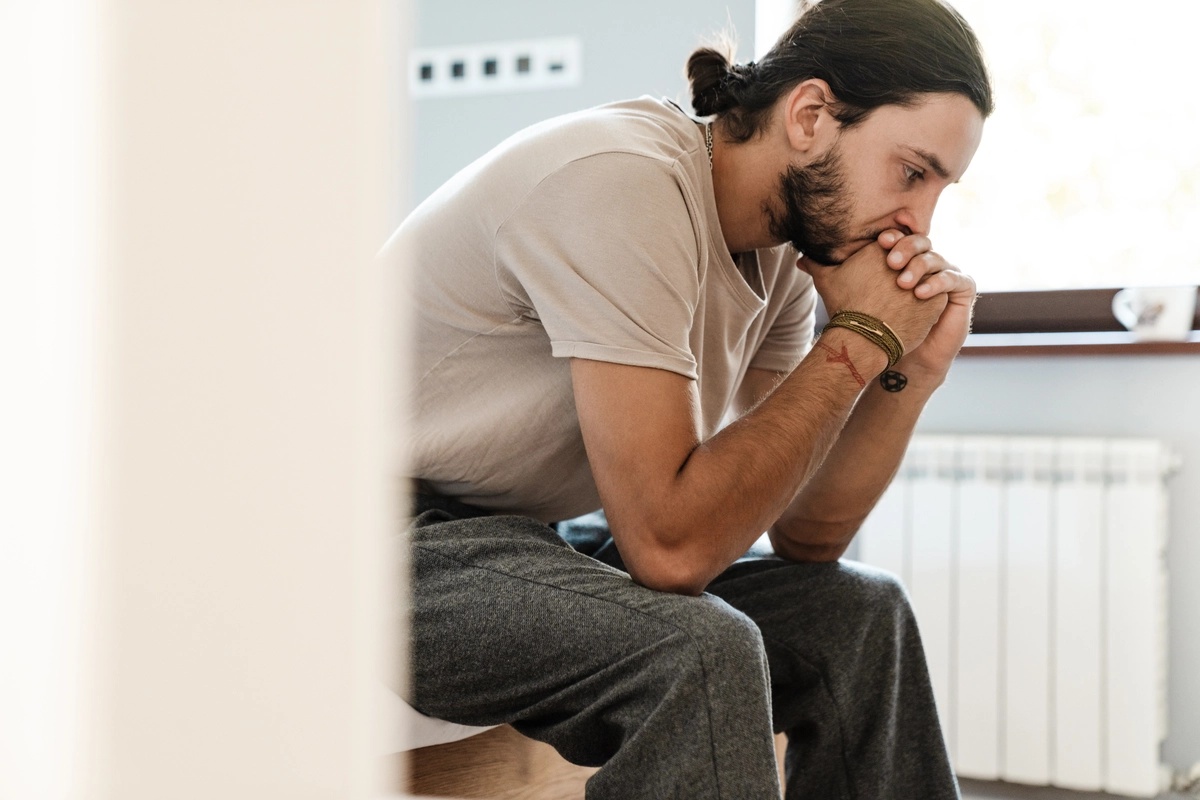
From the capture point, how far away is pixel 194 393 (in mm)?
144

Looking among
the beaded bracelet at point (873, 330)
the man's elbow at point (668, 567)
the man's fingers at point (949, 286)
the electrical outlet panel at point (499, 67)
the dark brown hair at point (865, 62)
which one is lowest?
the man's elbow at point (668, 567)

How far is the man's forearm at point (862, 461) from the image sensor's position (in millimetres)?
1227

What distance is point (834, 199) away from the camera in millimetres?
1189

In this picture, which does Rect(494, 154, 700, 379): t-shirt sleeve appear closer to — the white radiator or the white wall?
the white wall

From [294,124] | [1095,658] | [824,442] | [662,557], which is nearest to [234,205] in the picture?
[294,124]

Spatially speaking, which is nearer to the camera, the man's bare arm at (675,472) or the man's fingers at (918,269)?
the man's bare arm at (675,472)

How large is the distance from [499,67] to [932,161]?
4.39 ft

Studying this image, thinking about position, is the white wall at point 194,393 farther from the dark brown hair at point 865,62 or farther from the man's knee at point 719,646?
the dark brown hair at point 865,62

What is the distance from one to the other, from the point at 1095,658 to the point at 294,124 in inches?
74.5

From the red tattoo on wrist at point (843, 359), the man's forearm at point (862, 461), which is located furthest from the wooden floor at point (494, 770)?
the red tattoo on wrist at point (843, 359)

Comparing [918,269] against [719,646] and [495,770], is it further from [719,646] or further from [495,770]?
[495,770]

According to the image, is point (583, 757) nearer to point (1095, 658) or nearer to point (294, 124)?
point (294, 124)

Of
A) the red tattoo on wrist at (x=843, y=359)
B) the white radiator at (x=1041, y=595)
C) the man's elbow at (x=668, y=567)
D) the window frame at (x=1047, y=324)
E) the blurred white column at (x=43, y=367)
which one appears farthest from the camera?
the window frame at (x=1047, y=324)

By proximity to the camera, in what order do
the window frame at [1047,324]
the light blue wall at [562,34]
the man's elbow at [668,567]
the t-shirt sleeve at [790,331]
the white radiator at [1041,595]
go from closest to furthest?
the man's elbow at [668,567], the t-shirt sleeve at [790,331], the white radiator at [1041,595], the window frame at [1047,324], the light blue wall at [562,34]
